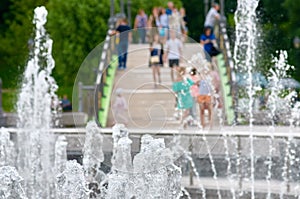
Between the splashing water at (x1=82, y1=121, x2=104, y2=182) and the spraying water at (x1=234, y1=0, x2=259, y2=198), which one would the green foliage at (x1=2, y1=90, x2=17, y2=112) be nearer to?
the spraying water at (x1=234, y1=0, x2=259, y2=198)

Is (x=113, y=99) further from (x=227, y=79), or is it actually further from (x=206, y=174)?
(x=206, y=174)

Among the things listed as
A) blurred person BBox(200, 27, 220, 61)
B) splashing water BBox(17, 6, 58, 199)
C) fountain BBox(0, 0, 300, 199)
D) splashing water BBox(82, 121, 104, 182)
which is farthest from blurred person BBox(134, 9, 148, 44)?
splashing water BBox(82, 121, 104, 182)

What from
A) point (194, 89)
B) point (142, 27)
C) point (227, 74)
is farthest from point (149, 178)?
point (142, 27)

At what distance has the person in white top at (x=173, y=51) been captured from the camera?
1761 cm

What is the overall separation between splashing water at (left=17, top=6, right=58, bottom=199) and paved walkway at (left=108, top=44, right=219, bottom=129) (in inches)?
48.6

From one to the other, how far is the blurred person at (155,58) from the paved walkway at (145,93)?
0.41 feet

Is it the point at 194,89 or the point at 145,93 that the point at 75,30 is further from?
Answer: the point at 194,89

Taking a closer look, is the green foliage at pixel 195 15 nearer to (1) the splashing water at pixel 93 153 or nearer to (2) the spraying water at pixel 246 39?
(2) the spraying water at pixel 246 39

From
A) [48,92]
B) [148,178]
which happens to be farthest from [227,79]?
[148,178]

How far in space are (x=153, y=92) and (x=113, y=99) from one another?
0.69 meters

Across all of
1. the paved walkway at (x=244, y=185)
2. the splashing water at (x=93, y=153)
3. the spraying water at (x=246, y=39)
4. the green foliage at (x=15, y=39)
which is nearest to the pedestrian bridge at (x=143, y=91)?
the spraying water at (x=246, y=39)

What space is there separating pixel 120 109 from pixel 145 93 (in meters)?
1.24

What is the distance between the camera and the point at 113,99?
18.3 metres

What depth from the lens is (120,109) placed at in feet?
55.5
